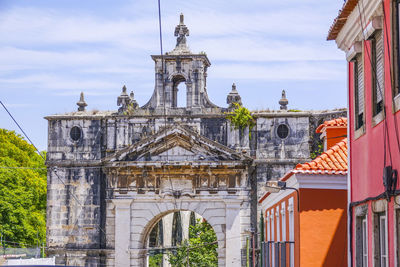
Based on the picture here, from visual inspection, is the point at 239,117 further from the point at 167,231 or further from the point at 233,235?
the point at 167,231

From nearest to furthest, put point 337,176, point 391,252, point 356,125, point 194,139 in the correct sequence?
point 391,252
point 356,125
point 337,176
point 194,139

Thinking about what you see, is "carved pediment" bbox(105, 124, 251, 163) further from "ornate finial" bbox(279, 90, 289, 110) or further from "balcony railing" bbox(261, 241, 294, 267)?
"balcony railing" bbox(261, 241, 294, 267)

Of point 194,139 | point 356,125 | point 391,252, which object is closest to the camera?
point 391,252

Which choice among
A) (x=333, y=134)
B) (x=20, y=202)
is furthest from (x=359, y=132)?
(x=20, y=202)

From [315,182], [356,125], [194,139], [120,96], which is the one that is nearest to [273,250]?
Answer: [315,182]

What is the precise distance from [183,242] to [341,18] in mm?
32281

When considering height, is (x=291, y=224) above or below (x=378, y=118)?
below

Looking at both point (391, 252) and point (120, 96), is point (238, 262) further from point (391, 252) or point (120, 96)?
point (391, 252)

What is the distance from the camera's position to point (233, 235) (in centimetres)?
3306

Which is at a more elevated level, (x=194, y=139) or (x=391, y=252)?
(x=194, y=139)

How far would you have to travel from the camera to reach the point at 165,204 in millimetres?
33406

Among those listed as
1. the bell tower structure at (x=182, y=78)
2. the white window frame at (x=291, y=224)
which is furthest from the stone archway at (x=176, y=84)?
the white window frame at (x=291, y=224)

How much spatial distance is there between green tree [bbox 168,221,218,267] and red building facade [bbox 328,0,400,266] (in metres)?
26.3

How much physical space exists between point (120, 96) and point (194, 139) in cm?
353
